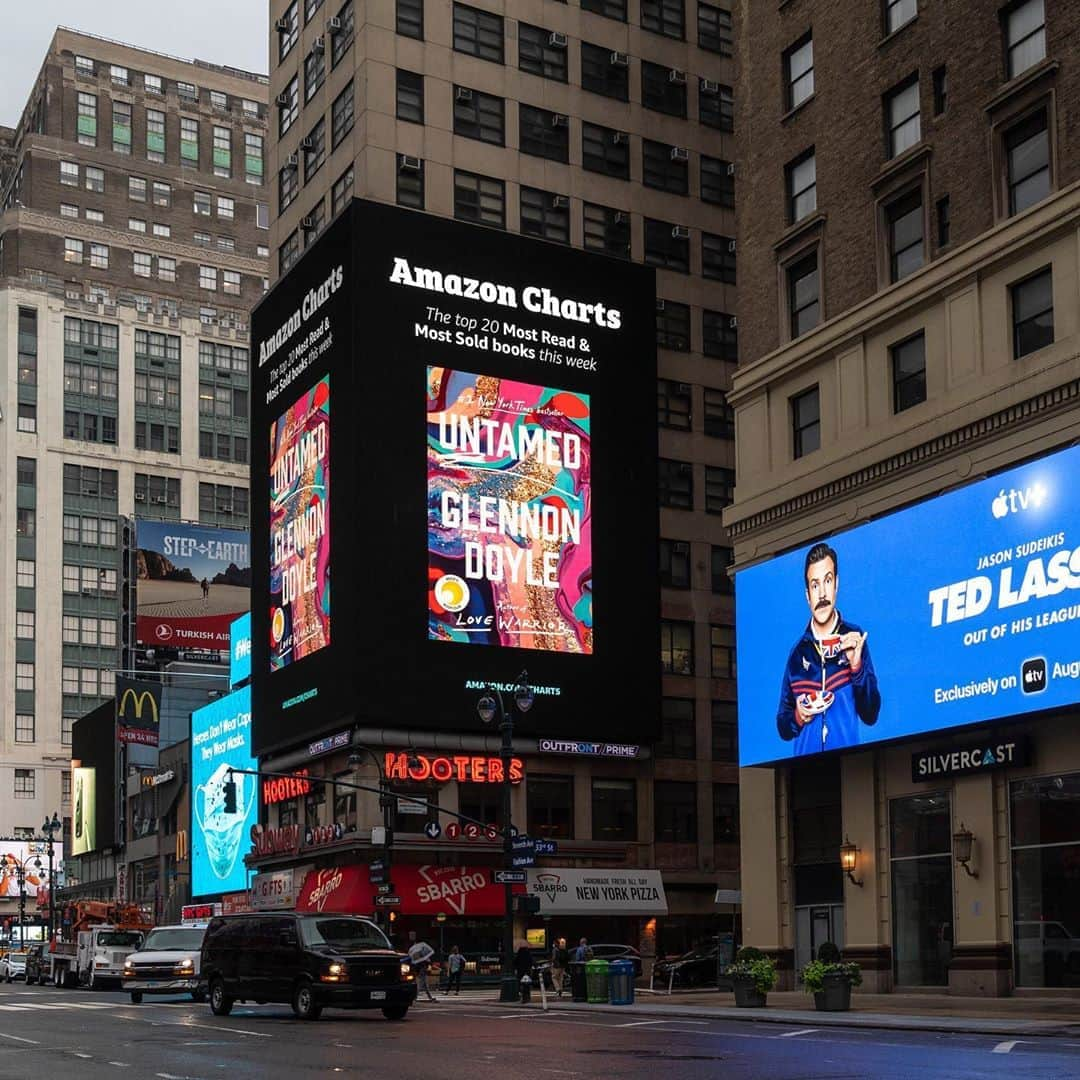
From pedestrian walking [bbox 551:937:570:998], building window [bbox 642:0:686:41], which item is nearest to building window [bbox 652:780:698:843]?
pedestrian walking [bbox 551:937:570:998]

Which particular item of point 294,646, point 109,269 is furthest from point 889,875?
point 109,269

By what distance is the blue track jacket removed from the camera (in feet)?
155

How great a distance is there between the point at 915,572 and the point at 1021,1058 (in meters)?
23.2

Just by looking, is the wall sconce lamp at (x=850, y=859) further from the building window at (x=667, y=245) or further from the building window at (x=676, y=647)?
the building window at (x=667, y=245)

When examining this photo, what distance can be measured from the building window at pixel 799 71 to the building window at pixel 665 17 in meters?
29.7

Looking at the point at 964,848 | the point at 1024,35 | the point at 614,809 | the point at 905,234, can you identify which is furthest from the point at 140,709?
the point at 1024,35

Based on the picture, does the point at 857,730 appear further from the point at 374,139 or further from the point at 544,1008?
the point at 374,139

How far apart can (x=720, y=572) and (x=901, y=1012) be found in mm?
45702

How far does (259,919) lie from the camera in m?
36.8

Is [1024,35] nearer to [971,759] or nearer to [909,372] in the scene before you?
[909,372]

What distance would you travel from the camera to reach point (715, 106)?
3354 inches

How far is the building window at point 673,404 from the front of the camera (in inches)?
3182

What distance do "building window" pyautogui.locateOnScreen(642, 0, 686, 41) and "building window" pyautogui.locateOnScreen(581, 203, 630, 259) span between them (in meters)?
9.56

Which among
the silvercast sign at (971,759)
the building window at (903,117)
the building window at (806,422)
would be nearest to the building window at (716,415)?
the building window at (806,422)
